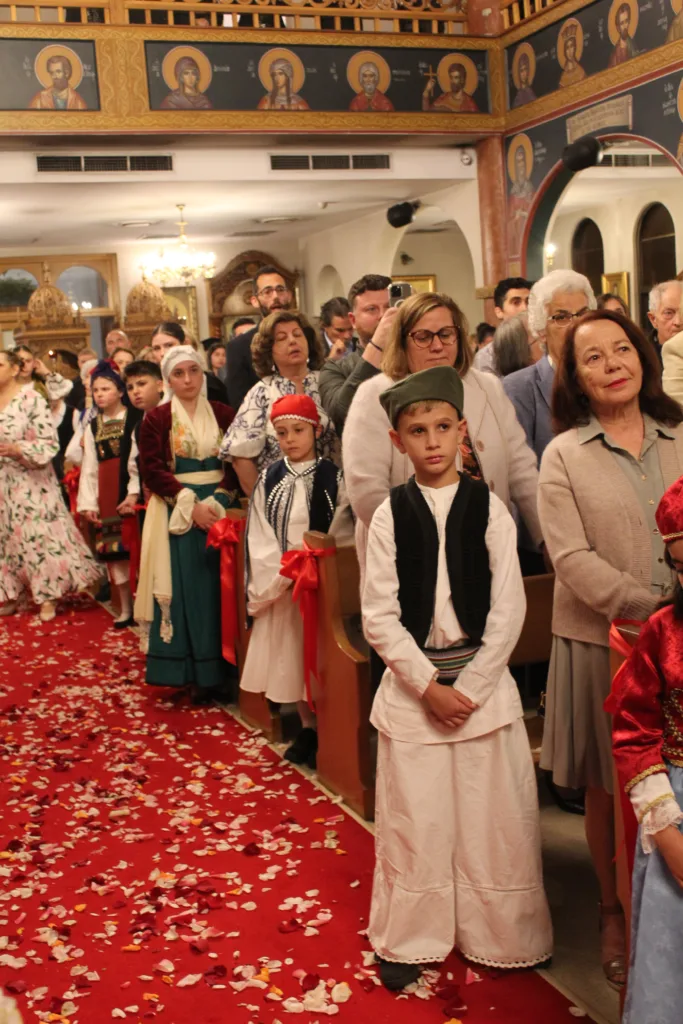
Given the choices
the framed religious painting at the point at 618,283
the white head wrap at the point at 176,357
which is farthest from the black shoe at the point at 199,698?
the framed religious painting at the point at 618,283

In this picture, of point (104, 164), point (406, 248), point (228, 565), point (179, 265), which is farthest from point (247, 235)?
point (228, 565)

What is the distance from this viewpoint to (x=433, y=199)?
13.7 meters

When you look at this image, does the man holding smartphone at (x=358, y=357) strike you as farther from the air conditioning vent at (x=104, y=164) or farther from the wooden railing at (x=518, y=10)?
the wooden railing at (x=518, y=10)

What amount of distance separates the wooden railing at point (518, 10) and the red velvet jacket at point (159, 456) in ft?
25.1

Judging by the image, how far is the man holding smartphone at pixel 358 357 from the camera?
4238 millimetres

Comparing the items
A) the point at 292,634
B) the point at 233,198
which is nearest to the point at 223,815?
the point at 292,634

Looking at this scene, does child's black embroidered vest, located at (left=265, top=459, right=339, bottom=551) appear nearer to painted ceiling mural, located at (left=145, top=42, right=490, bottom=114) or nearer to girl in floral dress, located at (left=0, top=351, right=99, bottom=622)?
girl in floral dress, located at (left=0, top=351, right=99, bottom=622)

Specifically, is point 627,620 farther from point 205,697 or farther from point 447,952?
point 205,697

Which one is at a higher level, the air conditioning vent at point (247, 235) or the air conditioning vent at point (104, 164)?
the air conditioning vent at point (247, 235)

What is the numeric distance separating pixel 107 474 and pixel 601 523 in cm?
530

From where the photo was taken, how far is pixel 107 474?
7.72 m

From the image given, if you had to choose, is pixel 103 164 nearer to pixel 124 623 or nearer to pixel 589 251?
pixel 124 623

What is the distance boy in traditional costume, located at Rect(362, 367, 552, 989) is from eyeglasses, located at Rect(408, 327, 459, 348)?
537mm

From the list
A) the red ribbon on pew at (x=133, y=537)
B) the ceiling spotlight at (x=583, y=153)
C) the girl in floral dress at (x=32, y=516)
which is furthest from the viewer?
the ceiling spotlight at (x=583, y=153)
